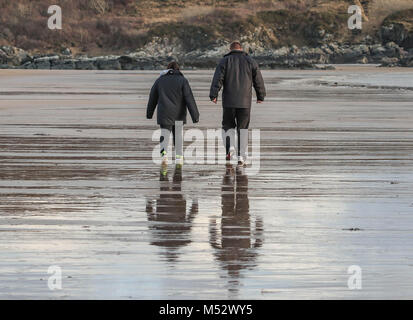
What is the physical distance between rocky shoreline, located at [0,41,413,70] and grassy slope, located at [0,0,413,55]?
3.78 metres

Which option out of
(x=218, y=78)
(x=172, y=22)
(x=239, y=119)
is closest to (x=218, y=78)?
(x=218, y=78)

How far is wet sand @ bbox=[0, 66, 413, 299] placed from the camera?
7344 millimetres

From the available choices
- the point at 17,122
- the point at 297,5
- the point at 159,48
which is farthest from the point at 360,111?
the point at 297,5

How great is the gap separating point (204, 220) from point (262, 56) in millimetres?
132700

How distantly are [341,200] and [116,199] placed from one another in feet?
7.62

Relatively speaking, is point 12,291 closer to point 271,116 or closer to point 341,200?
point 341,200

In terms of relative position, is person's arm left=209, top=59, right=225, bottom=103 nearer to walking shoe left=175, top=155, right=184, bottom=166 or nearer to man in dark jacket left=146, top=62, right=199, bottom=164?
man in dark jacket left=146, top=62, right=199, bottom=164

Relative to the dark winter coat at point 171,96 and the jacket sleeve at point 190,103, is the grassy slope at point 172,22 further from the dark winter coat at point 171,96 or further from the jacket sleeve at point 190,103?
the jacket sleeve at point 190,103

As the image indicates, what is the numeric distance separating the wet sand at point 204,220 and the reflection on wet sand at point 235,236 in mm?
14

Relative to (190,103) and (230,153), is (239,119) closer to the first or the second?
(230,153)

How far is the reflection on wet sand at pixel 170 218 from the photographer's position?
876 centimetres

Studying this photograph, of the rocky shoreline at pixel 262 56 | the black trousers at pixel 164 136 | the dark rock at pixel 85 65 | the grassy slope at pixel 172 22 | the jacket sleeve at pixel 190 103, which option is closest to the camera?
the jacket sleeve at pixel 190 103

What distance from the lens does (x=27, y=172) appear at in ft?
45.5

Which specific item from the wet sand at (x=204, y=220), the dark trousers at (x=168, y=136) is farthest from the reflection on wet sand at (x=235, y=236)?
the dark trousers at (x=168, y=136)
